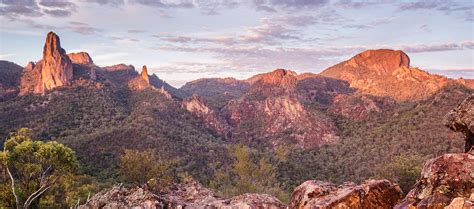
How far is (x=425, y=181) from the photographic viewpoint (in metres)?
8.91

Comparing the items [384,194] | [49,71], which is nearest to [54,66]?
[49,71]

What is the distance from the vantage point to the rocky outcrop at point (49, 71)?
5965 inches

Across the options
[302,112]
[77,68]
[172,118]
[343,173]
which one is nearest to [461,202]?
[343,173]

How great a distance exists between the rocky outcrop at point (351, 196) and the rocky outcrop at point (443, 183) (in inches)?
21.6

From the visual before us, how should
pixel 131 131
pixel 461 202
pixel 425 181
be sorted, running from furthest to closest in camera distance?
pixel 131 131 → pixel 425 181 → pixel 461 202

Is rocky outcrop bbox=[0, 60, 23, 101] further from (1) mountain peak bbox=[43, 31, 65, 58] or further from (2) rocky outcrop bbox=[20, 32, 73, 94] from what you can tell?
(1) mountain peak bbox=[43, 31, 65, 58]

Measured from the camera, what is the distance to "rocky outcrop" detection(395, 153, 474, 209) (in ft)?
26.9

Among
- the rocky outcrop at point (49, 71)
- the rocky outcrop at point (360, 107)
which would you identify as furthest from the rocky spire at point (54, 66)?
the rocky outcrop at point (360, 107)

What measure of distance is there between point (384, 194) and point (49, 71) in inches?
6635

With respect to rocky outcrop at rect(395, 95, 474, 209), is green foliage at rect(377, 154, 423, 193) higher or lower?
lower

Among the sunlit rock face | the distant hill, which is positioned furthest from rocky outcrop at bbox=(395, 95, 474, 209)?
the sunlit rock face

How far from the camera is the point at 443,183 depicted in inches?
335

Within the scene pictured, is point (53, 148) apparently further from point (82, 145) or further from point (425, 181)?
point (82, 145)

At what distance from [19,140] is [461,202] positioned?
2027 cm
